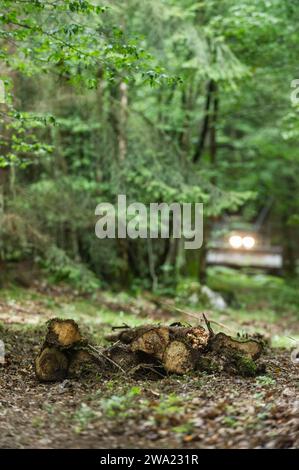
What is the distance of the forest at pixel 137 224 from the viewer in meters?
5.89

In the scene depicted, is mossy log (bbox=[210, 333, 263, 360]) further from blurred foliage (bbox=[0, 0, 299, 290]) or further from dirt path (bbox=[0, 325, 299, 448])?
blurred foliage (bbox=[0, 0, 299, 290])

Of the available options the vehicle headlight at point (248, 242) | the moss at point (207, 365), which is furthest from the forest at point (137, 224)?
the vehicle headlight at point (248, 242)

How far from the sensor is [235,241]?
28.6 metres

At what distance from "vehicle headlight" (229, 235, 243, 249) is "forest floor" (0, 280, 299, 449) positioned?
1970cm

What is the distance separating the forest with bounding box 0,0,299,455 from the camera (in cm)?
589

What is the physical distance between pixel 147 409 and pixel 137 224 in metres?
9.03

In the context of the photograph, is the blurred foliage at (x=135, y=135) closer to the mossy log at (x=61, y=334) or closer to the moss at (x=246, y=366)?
the mossy log at (x=61, y=334)

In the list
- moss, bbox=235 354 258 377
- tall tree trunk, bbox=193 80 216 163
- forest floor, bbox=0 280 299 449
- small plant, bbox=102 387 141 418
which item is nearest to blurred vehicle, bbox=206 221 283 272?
tall tree trunk, bbox=193 80 216 163

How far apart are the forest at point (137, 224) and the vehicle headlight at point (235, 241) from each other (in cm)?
428

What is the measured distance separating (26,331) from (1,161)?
2.77 meters

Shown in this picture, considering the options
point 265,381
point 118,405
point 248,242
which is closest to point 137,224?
point 265,381

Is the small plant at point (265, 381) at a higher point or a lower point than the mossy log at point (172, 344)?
lower

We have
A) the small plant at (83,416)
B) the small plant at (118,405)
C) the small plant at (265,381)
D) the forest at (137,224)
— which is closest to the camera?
the small plant at (83,416)

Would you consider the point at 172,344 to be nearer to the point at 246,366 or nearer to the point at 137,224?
the point at 246,366
